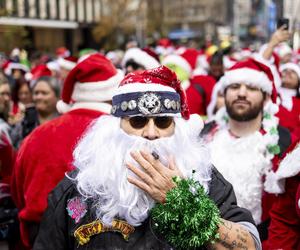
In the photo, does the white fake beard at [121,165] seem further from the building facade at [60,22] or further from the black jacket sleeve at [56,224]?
the building facade at [60,22]

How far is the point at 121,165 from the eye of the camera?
2691 mm

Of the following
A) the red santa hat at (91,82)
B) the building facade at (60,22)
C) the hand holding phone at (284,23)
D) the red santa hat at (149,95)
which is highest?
the hand holding phone at (284,23)

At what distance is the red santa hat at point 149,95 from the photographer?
269cm

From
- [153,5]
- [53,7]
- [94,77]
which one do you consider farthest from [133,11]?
[94,77]

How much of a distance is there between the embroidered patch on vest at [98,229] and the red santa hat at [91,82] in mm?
1695

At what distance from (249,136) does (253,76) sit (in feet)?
1.95

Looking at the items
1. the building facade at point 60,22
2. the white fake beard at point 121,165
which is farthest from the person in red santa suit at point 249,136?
the building facade at point 60,22

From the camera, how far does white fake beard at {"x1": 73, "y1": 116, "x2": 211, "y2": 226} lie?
102 inches

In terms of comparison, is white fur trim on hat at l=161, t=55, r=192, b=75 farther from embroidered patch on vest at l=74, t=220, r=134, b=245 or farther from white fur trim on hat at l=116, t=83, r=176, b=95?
embroidered patch on vest at l=74, t=220, r=134, b=245

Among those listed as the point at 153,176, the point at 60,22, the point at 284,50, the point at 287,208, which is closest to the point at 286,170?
the point at 287,208

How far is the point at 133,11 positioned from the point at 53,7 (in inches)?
364

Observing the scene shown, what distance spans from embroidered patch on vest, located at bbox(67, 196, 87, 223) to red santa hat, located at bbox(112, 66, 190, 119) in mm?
469

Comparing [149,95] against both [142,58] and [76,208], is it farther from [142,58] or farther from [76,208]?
[142,58]

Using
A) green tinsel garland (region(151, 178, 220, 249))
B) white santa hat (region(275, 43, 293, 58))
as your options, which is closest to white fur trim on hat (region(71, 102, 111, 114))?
green tinsel garland (region(151, 178, 220, 249))
